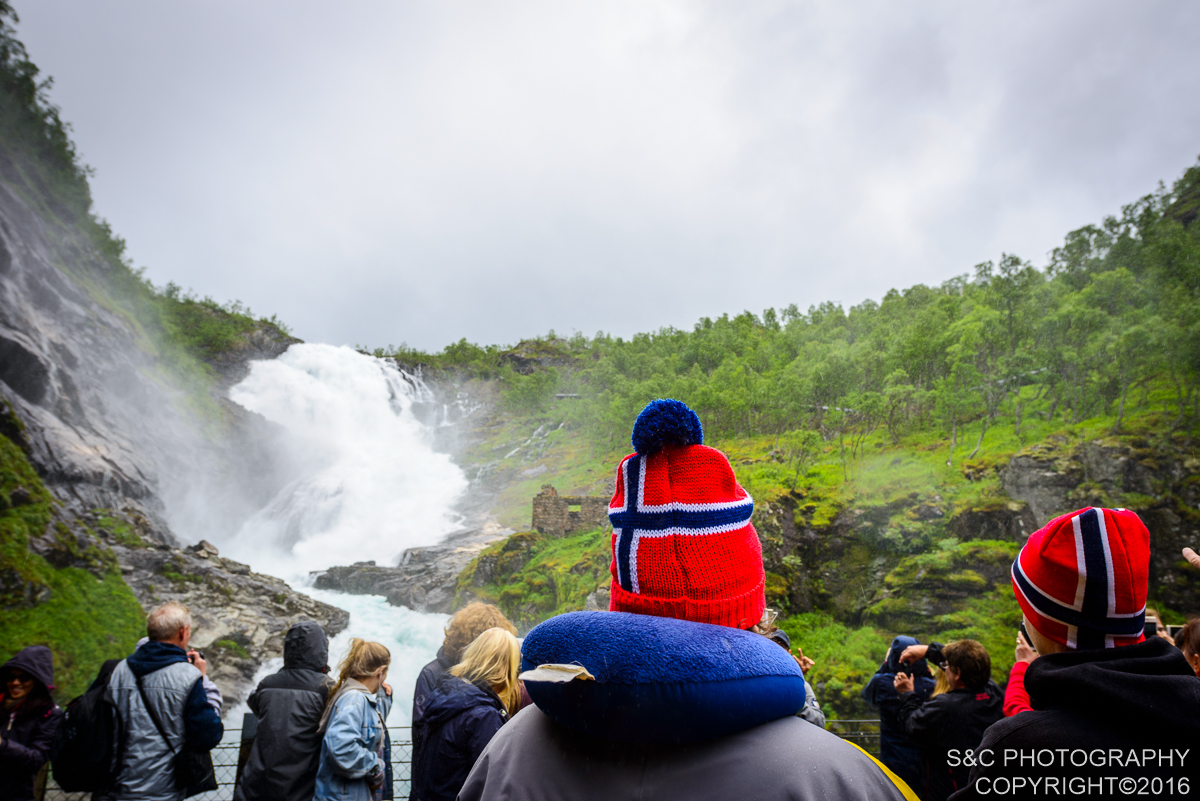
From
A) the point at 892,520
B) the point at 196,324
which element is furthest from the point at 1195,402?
the point at 196,324

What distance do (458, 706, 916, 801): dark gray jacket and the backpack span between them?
10.7 feet

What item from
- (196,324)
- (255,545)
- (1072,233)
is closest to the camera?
(1072,233)

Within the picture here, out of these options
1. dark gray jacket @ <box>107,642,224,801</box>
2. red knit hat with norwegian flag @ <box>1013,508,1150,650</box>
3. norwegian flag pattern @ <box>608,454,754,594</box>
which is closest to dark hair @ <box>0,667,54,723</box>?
dark gray jacket @ <box>107,642,224,801</box>

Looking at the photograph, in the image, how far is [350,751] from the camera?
8.90 ft

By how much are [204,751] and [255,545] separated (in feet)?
98.4

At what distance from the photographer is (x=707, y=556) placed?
3.63 feet

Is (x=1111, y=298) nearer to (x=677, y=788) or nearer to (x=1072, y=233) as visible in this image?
(x=1072, y=233)

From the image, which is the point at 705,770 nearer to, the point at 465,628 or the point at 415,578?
the point at 465,628

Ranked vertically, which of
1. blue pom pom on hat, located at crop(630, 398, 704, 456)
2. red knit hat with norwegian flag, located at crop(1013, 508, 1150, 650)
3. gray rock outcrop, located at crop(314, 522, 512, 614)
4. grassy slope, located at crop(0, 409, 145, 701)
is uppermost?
blue pom pom on hat, located at crop(630, 398, 704, 456)

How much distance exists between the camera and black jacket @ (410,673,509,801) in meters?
2.37

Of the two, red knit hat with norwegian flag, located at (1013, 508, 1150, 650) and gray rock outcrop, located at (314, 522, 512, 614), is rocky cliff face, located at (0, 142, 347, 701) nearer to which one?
gray rock outcrop, located at (314, 522, 512, 614)

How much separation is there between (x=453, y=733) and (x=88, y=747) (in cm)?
212

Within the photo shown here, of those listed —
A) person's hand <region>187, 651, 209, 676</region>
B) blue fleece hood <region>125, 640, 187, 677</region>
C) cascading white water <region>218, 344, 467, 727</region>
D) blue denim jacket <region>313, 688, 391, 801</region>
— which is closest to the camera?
blue denim jacket <region>313, 688, 391, 801</region>

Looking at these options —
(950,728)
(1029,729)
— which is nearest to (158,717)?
(1029,729)
